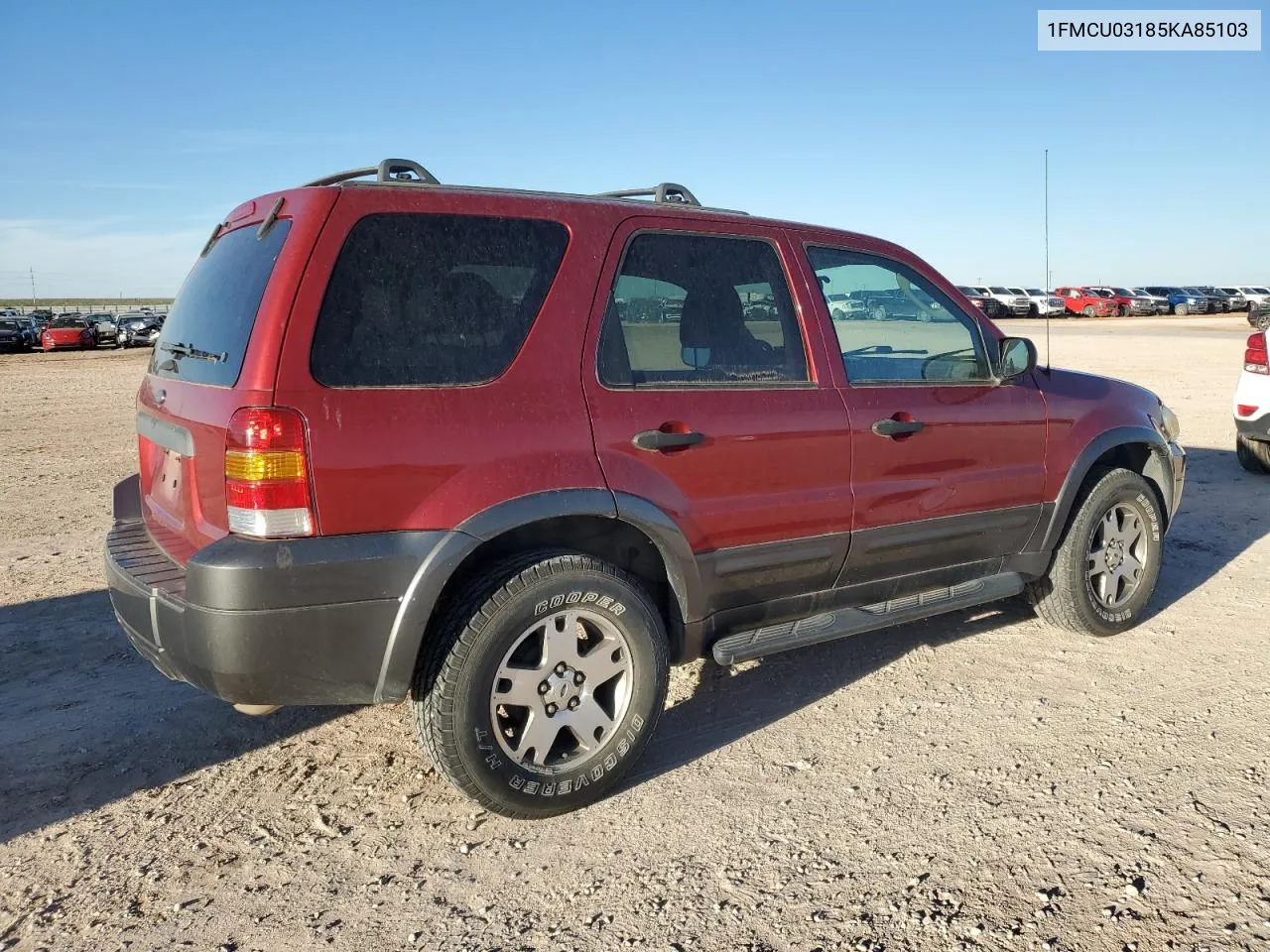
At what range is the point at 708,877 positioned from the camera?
282 cm

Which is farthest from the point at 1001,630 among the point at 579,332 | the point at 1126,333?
the point at 1126,333

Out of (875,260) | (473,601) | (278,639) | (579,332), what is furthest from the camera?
(875,260)

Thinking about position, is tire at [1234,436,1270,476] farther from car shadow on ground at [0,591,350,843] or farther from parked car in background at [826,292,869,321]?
car shadow on ground at [0,591,350,843]

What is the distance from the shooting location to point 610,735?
3.23m

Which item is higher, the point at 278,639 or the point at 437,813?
the point at 278,639

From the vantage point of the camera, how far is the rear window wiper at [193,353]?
293 centimetres

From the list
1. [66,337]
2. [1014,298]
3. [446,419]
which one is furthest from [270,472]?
[1014,298]

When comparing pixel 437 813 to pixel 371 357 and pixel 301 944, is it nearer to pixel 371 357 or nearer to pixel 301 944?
pixel 301 944

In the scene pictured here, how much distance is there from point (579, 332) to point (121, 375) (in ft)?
77.7

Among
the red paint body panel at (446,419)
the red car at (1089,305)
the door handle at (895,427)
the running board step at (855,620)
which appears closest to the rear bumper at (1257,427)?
the running board step at (855,620)

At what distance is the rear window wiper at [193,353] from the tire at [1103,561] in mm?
3606

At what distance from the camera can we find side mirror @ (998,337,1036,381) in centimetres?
428

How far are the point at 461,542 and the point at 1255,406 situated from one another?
7798 mm

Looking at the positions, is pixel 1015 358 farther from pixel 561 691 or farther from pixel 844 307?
pixel 561 691
